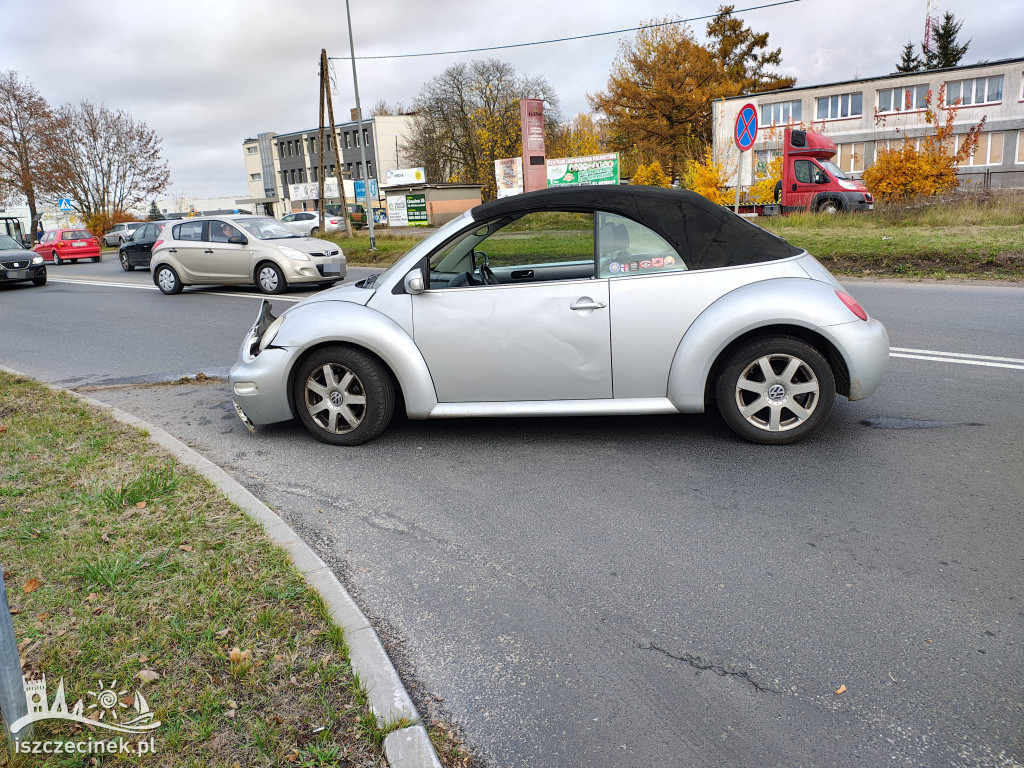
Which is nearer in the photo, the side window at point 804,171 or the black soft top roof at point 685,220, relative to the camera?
the black soft top roof at point 685,220

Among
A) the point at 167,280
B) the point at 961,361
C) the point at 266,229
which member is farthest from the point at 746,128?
the point at 167,280

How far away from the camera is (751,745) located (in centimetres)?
240

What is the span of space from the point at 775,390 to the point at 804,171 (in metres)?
23.1

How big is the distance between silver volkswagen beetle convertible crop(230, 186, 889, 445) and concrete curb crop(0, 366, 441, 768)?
3.61 ft

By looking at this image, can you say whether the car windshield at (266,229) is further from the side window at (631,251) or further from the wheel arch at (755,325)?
the wheel arch at (755,325)

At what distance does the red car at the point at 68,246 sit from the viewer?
1316 inches

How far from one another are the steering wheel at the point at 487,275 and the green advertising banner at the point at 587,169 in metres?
24.4

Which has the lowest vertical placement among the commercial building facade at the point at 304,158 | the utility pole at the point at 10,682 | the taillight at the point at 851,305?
the utility pole at the point at 10,682

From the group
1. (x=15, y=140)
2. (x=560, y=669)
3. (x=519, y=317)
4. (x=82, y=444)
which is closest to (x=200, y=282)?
(x=82, y=444)

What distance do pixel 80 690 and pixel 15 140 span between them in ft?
195

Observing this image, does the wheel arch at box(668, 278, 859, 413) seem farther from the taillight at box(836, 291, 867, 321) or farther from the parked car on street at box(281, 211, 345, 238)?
the parked car on street at box(281, 211, 345, 238)

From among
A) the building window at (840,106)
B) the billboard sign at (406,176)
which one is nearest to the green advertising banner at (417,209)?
the billboard sign at (406,176)

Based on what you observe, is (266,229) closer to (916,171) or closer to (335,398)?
(335,398)

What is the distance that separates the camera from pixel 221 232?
16.5m
